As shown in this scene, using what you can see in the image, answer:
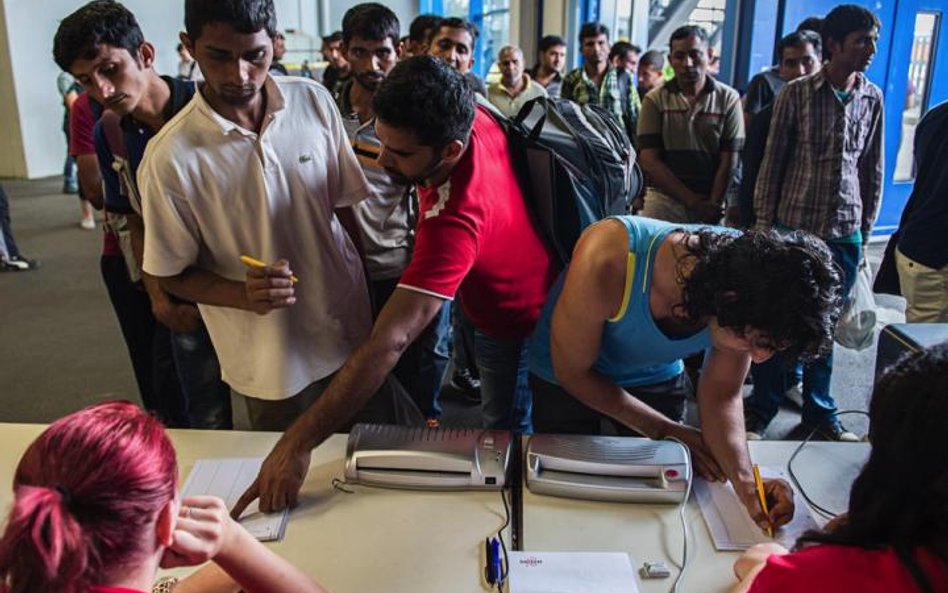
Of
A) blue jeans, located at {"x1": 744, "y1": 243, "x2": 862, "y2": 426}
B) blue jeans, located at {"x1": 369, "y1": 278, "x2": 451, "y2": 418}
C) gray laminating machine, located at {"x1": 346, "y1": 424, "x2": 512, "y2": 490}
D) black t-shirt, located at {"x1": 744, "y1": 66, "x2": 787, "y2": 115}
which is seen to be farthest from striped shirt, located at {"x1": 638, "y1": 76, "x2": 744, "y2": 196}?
gray laminating machine, located at {"x1": 346, "y1": 424, "x2": 512, "y2": 490}

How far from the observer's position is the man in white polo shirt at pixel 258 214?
133 centimetres

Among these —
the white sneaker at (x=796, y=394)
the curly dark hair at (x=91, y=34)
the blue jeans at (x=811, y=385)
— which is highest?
the curly dark hair at (x=91, y=34)

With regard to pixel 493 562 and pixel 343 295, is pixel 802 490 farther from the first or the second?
pixel 343 295

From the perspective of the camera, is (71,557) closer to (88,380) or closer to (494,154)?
(494,154)

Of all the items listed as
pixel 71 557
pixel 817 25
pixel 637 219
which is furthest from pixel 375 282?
pixel 817 25

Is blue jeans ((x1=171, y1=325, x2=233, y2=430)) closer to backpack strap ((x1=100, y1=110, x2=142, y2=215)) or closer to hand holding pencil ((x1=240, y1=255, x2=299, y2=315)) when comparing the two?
backpack strap ((x1=100, y1=110, x2=142, y2=215))

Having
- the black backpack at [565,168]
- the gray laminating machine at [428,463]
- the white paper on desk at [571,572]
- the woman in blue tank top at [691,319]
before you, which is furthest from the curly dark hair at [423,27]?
the white paper on desk at [571,572]

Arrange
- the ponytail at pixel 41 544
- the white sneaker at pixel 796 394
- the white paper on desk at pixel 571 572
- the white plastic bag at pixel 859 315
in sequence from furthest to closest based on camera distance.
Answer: the white sneaker at pixel 796 394, the white plastic bag at pixel 859 315, the white paper on desk at pixel 571 572, the ponytail at pixel 41 544

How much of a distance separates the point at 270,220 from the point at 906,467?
111 centimetres

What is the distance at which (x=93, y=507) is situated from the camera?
659 millimetres

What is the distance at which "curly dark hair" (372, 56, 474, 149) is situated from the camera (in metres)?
1.28

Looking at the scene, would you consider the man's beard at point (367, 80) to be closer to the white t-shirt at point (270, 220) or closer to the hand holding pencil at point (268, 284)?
the white t-shirt at point (270, 220)

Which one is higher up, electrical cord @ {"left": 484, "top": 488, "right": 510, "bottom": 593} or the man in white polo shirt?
the man in white polo shirt

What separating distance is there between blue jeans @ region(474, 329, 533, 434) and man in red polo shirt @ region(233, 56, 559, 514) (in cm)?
21
